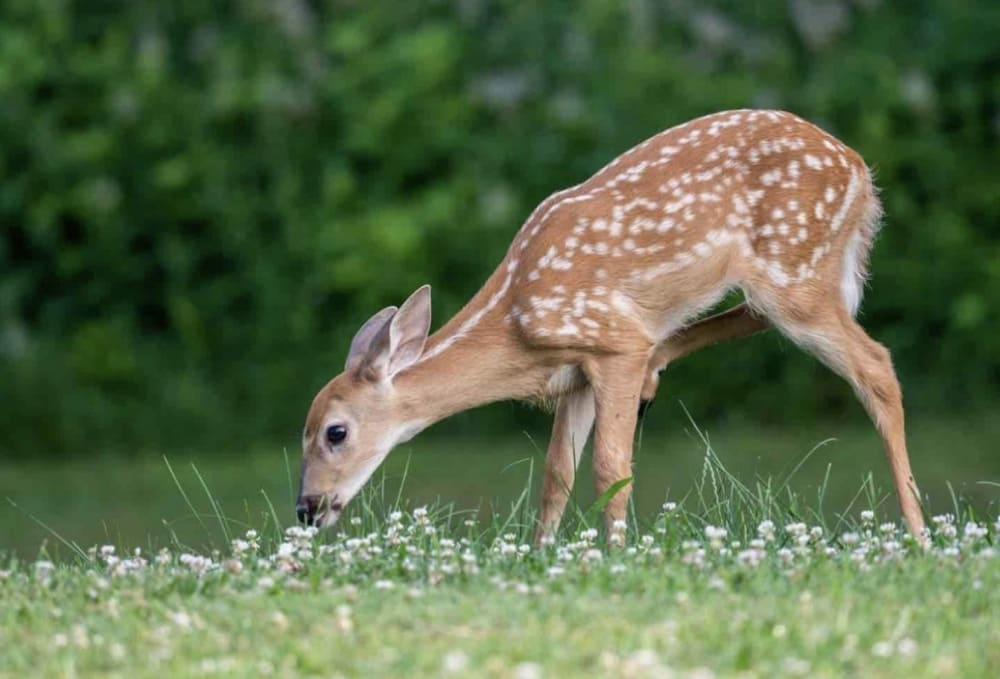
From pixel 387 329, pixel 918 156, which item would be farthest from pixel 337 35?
pixel 387 329

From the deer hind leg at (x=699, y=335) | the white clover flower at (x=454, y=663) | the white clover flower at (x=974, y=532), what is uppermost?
the white clover flower at (x=454, y=663)

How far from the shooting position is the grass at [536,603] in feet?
15.8

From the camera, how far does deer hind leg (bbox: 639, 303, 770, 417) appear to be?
26.6 ft

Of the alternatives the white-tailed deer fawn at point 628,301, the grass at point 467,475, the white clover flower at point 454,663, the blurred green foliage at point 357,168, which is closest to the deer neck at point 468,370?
the white-tailed deer fawn at point 628,301

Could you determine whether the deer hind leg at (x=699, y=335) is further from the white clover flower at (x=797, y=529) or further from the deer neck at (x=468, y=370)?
the white clover flower at (x=797, y=529)

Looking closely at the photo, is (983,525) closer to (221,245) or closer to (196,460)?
(196,460)

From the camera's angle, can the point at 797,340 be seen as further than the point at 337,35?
No

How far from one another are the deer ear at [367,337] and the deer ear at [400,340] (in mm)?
25

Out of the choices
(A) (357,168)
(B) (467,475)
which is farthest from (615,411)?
(A) (357,168)

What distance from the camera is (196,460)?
1276 centimetres

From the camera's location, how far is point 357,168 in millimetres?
14242

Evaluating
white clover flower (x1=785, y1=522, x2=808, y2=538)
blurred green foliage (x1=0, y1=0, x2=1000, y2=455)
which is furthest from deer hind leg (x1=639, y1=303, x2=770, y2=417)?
blurred green foliage (x1=0, y1=0, x2=1000, y2=455)

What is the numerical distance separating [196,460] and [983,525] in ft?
22.5

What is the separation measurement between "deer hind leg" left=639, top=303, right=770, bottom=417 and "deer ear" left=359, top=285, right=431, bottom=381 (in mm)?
925
